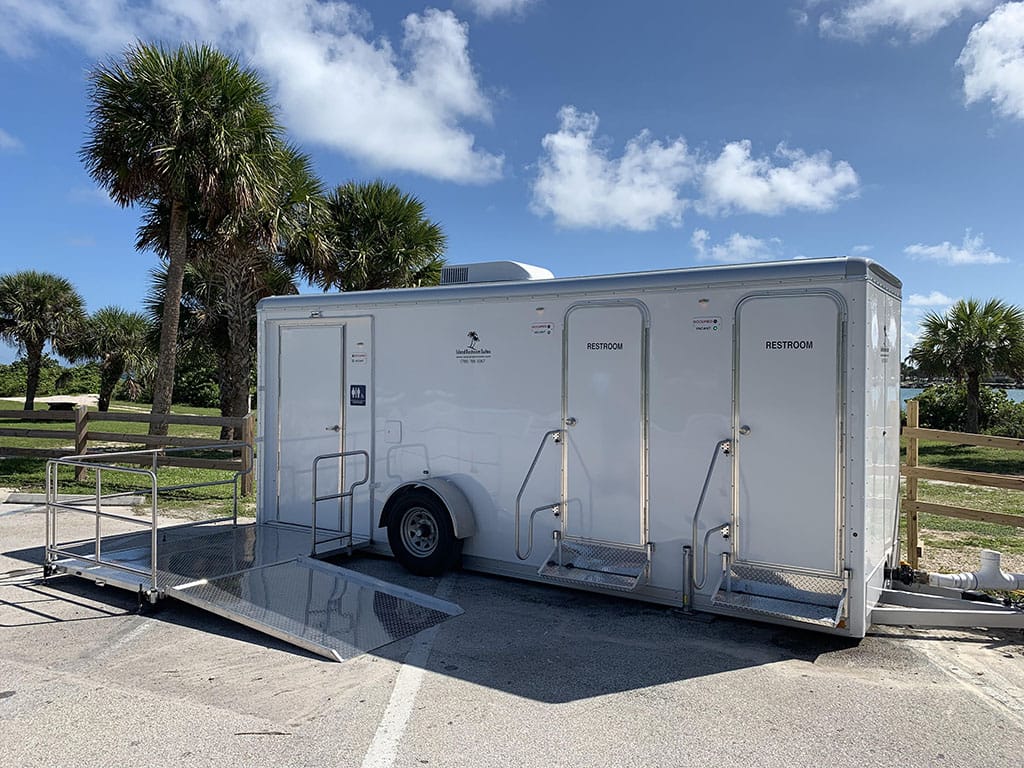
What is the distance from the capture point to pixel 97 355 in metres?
31.2

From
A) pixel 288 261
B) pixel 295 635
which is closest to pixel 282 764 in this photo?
pixel 295 635

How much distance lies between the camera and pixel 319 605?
6.18 meters

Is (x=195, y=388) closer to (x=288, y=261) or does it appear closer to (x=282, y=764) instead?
(x=288, y=261)

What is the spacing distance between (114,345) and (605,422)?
2982 cm

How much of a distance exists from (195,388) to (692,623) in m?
39.2

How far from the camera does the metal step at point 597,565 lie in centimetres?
623

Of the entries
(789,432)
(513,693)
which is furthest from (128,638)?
(789,432)

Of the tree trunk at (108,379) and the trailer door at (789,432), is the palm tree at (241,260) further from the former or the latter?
the tree trunk at (108,379)

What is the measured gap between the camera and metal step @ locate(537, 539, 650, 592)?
245 inches

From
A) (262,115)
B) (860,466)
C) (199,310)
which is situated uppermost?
(262,115)

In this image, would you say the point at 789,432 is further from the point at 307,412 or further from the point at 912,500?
the point at 307,412

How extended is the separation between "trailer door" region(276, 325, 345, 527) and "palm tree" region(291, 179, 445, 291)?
890 cm

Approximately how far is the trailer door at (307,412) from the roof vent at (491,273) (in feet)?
4.43

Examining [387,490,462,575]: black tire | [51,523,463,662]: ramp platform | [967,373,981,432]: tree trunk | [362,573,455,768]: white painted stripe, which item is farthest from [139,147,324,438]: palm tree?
[967,373,981,432]: tree trunk
